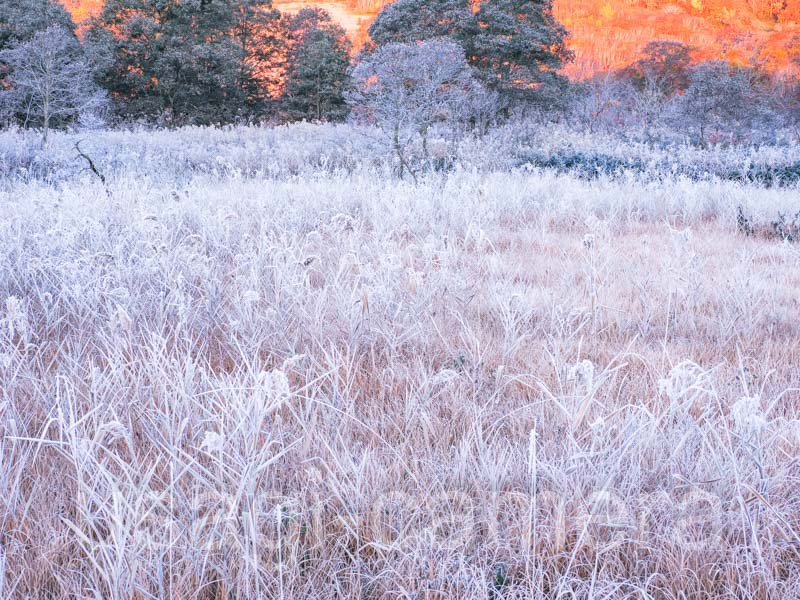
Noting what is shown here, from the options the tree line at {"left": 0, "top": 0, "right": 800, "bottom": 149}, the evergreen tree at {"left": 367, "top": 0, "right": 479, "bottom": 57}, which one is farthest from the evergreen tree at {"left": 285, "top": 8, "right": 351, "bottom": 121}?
the evergreen tree at {"left": 367, "top": 0, "right": 479, "bottom": 57}

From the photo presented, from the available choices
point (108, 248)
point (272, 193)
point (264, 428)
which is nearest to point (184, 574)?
point (264, 428)

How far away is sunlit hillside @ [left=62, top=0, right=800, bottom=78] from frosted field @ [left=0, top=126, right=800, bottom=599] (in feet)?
113

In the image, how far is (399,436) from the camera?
157 cm

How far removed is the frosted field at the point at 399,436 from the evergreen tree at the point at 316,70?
2772 centimetres

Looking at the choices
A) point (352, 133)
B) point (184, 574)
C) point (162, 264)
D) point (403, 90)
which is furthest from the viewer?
point (352, 133)

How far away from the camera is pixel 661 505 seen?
47.9 inches

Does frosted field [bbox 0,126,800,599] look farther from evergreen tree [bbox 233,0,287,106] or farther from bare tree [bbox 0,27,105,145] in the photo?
evergreen tree [bbox 233,0,287,106]

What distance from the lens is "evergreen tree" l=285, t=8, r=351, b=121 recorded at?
30.0 meters

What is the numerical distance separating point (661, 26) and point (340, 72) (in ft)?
136

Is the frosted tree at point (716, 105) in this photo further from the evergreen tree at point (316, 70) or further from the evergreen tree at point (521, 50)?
the evergreen tree at point (316, 70)

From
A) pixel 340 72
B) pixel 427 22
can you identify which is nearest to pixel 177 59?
pixel 340 72

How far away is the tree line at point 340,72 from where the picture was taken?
15.2 metres

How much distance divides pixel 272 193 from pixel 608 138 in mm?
13591

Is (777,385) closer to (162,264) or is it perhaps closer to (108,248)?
(162,264)
